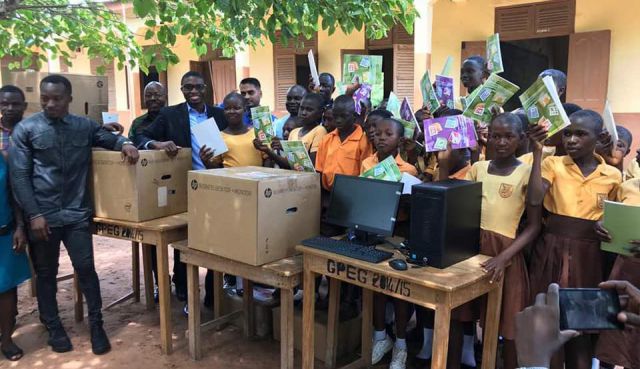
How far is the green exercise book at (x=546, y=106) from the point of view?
235 centimetres

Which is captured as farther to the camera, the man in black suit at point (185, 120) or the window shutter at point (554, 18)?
the window shutter at point (554, 18)

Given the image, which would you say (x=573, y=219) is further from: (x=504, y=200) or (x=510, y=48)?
(x=510, y=48)

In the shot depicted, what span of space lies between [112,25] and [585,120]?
15.9 feet

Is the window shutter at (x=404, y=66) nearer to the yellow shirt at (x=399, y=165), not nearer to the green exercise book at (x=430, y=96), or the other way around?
the green exercise book at (x=430, y=96)

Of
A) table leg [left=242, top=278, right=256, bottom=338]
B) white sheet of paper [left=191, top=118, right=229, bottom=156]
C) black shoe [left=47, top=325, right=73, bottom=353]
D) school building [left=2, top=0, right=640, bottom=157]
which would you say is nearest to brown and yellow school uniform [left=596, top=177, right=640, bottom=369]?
table leg [left=242, top=278, right=256, bottom=338]

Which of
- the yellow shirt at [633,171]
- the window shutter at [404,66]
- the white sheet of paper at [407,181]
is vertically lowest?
the white sheet of paper at [407,181]

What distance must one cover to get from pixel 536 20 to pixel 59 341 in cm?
686

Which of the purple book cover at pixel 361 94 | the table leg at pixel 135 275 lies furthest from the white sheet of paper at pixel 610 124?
the table leg at pixel 135 275

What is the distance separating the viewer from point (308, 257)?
2791mm

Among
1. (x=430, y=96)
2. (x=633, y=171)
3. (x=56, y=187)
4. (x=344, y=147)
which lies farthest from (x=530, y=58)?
(x=56, y=187)

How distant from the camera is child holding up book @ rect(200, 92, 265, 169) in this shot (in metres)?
3.79

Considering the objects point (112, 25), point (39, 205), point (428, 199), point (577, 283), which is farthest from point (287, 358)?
point (112, 25)

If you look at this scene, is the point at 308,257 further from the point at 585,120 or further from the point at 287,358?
the point at 585,120

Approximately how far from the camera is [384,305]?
3.35 m
